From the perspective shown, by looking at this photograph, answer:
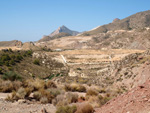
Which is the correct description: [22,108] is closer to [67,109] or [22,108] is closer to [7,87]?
[67,109]

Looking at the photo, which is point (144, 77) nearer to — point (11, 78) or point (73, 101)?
point (73, 101)

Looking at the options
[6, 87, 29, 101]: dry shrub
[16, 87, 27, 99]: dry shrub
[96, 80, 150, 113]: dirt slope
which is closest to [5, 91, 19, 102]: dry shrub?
[6, 87, 29, 101]: dry shrub

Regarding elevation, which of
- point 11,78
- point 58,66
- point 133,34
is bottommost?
point 58,66

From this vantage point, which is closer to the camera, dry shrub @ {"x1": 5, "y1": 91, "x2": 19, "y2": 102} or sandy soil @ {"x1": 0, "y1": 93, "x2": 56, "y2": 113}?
sandy soil @ {"x1": 0, "y1": 93, "x2": 56, "y2": 113}

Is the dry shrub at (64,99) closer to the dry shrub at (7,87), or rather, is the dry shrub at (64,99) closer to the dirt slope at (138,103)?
the dirt slope at (138,103)

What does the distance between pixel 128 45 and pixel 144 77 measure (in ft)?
246

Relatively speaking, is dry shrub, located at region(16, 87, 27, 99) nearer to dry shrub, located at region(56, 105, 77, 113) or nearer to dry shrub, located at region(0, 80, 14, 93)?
dry shrub, located at region(0, 80, 14, 93)

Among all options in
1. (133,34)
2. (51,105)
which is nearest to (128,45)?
(133,34)

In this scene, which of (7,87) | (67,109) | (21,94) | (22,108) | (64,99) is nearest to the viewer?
(67,109)

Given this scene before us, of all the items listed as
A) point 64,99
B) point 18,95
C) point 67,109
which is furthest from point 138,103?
point 18,95

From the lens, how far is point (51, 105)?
8.95 m

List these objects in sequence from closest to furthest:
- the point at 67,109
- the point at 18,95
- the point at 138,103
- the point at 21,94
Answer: the point at 138,103 → the point at 67,109 → the point at 18,95 → the point at 21,94

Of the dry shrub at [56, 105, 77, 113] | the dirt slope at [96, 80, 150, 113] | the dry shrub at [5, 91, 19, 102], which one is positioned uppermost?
the dirt slope at [96, 80, 150, 113]

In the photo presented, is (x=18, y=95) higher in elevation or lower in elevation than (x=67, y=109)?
higher
